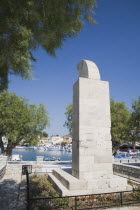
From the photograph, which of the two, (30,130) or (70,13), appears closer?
(70,13)

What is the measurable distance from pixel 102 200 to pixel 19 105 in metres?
21.4

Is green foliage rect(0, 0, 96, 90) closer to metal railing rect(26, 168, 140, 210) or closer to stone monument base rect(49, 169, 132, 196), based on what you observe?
metal railing rect(26, 168, 140, 210)

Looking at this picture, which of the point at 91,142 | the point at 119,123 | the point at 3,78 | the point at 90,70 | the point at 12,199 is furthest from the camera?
the point at 119,123

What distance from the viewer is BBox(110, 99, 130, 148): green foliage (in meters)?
31.0

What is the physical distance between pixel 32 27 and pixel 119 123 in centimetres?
2881

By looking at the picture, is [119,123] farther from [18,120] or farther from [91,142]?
[91,142]

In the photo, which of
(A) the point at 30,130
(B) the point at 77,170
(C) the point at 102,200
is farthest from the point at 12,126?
(C) the point at 102,200

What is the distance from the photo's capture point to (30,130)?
1011 inches

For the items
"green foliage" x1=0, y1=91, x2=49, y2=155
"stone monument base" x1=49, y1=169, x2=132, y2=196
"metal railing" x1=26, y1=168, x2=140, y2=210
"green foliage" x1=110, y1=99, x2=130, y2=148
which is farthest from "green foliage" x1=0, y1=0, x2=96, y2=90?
"green foliage" x1=110, y1=99, x2=130, y2=148

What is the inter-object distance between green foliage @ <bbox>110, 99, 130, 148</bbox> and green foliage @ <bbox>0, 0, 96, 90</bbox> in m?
26.9

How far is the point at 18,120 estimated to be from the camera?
24328mm

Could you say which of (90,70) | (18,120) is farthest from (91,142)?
(18,120)

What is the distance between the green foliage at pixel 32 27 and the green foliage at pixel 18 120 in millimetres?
18790

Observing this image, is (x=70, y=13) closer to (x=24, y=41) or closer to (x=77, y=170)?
(x=24, y=41)
